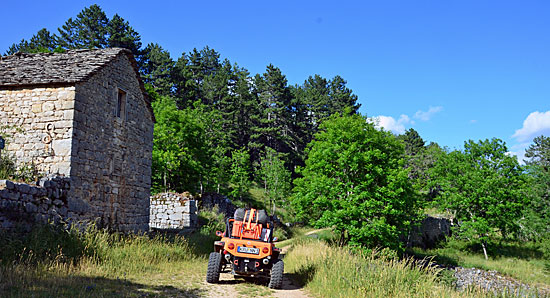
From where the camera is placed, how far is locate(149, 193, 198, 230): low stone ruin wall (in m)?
19.2

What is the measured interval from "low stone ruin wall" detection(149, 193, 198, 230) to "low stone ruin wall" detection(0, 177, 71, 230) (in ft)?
28.7

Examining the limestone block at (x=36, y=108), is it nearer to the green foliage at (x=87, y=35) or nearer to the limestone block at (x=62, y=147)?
the limestone block at (x=62, y=147)

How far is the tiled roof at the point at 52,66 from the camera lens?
11508mm

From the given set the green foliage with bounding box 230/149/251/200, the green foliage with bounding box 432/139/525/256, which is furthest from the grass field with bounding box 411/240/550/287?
the green foliage with bounding box 230/149/251/200

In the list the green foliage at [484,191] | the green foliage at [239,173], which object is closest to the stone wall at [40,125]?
the green foliage at [239,173]

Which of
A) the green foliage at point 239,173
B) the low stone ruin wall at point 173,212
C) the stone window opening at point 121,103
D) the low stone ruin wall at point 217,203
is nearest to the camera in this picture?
the stone window opening at point 121,103

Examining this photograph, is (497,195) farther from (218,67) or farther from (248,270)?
(218,67)

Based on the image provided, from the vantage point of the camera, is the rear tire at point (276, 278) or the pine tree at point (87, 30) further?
the pine tree at point (87, 30)

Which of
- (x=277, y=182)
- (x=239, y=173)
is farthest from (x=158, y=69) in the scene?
(x=277, y=182)

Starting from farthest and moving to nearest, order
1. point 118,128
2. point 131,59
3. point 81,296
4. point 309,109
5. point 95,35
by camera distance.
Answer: point 309,109, point 95,35, point 131,59, point 118,128, point 81,296

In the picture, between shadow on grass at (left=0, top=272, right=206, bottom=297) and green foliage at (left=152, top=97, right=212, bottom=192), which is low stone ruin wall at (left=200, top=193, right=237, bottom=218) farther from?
shadow on grass at (left=0, top=272, right=206, bottom=297)

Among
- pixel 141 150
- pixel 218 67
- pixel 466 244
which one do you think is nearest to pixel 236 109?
pixel 218 67

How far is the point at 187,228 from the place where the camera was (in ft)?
62.1

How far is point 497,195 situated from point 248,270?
26.4m
